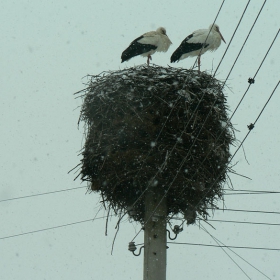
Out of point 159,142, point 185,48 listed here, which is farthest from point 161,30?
point 159,142

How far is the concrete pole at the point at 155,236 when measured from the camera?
22.2 feet

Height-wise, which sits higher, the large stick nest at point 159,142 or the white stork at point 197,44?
the white stork at point 197,44

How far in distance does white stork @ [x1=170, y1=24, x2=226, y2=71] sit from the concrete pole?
3208 mm

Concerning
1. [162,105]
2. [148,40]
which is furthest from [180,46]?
[162,105]

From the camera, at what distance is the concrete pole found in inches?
266

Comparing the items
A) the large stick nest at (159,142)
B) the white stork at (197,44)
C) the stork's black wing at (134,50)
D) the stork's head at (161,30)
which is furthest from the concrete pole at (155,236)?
the stork's head at (161,30)

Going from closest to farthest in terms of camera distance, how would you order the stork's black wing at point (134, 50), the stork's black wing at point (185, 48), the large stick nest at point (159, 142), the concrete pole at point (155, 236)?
the concrete pole at point (155, 236), the large stick nest at point (159, 142), the stork's black wing at point (185, 48), the stork's black wing at point (134, 50)

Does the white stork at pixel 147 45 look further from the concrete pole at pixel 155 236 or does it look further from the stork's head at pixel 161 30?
the concrete pole at pixel 155 236

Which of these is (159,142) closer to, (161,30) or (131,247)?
(131,247)

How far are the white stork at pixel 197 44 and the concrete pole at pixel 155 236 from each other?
3.21 meters

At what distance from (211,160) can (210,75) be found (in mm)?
1136

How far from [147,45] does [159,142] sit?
3.20 m

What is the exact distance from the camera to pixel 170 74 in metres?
8.00

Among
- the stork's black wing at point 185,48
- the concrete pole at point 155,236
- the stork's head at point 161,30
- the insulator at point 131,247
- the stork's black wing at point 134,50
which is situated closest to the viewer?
the concrete pole at point 155,236
